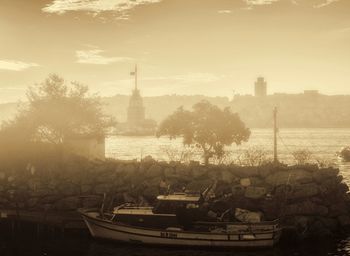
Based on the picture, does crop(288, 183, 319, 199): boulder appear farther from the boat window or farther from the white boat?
the boat window

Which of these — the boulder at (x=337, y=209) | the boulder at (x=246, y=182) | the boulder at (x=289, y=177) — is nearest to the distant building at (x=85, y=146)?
the boulder at (x=246, y=182)

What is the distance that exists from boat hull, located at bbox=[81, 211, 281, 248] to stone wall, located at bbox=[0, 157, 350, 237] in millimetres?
3445

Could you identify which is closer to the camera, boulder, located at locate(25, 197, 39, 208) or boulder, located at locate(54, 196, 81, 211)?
boulder, located at locate(54, 196, 81, 211)

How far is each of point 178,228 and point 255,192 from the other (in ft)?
26.8

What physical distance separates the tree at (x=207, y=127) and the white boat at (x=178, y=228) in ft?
52.1

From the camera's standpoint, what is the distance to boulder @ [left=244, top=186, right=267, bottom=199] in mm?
38875

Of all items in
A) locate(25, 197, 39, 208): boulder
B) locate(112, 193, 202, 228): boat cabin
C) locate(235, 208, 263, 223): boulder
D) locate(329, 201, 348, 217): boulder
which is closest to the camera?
locate(112, 193, 202, 228): boat cabin

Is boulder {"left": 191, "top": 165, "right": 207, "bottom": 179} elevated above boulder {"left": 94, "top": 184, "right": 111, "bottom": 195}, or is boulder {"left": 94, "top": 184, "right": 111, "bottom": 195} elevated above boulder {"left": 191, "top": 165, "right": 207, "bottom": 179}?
boulder {"left": 191, "top": 165, "right": 207, "bottom": 179}

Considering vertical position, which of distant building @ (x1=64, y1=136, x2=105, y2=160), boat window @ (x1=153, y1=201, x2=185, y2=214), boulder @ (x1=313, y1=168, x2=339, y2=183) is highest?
distant building @ (x1=64, y1=136, x2=105, y2=160)

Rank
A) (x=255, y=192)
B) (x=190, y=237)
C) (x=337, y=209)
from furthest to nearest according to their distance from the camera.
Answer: (x=255, y=192) → (x=337, y=209) → (x=190, y=237)

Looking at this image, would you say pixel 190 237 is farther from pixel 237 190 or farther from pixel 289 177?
pixel 289 177

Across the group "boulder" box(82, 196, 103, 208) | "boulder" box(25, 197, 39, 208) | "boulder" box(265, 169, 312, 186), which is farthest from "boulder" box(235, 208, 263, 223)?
"boulder" box(25, 197, 39, 208)

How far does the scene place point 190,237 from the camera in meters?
34.0

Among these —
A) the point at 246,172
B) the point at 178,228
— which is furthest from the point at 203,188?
the point at 178,228
